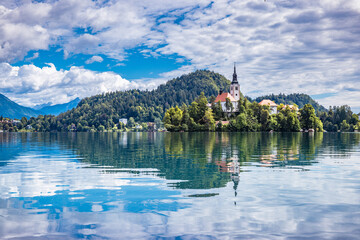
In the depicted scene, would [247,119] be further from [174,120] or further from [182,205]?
[182,205]

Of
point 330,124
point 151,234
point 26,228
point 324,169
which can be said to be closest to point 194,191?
point 151,234

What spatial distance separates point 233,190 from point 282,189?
2.55m

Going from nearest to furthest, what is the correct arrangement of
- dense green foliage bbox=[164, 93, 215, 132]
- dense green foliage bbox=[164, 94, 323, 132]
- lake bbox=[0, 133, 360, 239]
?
lake bbox=[0, 133, 360, 239]
dense green foliage bbox=[164, 94, 323, 132]
dense green foliage bbox=[164, 93, 215, 132]

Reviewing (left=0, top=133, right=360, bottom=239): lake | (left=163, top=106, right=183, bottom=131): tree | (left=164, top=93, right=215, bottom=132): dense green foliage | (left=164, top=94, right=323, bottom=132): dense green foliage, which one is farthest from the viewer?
(left=163, top=106, right=183, bottom=131): tree

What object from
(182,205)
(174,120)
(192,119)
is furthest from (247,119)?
(182,205)

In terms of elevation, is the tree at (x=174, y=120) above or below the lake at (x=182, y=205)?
above

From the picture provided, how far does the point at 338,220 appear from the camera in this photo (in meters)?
10.5

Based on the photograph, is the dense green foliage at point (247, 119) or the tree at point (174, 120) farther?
the tree at point (174, 120)

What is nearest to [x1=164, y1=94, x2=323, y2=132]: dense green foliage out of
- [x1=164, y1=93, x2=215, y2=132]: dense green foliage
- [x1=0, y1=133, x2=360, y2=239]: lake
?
[x1=164, y1=93, x2=215, y2=132]: dense green foliage

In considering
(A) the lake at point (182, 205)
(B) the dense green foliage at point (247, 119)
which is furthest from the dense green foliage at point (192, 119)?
(A) the lake at point (182, 205)

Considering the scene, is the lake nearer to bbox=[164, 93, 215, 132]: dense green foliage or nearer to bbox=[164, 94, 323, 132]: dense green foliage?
bbox=[164, 94, 323, 132]: dense green foliage

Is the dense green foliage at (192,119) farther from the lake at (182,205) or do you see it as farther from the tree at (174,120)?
the lake at (182,205)

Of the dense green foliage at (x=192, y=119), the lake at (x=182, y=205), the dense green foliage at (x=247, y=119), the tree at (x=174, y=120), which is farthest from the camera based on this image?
the tree at (x=174, y=120)

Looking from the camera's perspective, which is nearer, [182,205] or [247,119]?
[182,205]
